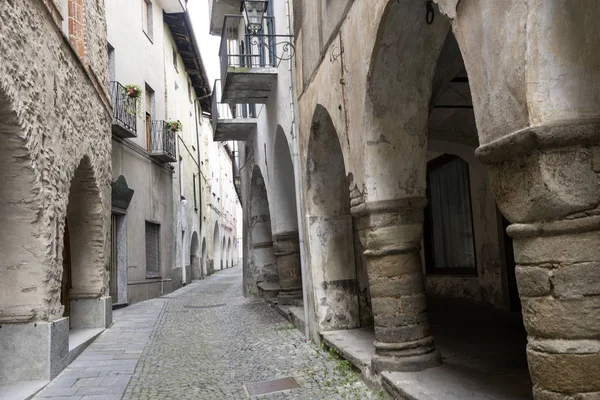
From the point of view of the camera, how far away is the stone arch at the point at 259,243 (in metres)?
14.0

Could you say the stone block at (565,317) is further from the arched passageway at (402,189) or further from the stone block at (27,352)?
the stone block at (27,352)

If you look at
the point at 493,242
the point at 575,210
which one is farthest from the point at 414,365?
the point at 493,242

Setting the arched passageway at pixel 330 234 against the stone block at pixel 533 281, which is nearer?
the stone block at pixel 533 281

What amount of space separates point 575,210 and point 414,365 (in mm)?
2492

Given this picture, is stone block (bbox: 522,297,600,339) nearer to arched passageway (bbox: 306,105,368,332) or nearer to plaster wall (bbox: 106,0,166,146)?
arched passageway (bbox: 306,105,368,332)

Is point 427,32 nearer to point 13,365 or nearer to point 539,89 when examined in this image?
point 539,89

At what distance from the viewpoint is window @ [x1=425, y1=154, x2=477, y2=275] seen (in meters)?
9.38

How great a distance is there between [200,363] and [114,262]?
632 centimetres

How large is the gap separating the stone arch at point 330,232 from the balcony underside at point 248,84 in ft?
8.93

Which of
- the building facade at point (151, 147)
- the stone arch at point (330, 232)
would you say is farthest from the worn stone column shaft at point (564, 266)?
the building facade at point (151, 147)

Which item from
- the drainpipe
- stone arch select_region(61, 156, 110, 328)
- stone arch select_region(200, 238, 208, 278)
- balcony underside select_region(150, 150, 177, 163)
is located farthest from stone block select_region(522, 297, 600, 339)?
stone arch select_region(200, 238, 208, 278)

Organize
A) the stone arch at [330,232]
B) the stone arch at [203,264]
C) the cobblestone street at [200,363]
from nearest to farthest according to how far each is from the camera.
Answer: the cobblestone street at [200,363] → the stone arch at [330,232] → the stone arch at [203,264]

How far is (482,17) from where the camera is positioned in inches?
111

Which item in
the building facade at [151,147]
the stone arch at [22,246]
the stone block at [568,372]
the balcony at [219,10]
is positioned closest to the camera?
the stone block at [568,372]
